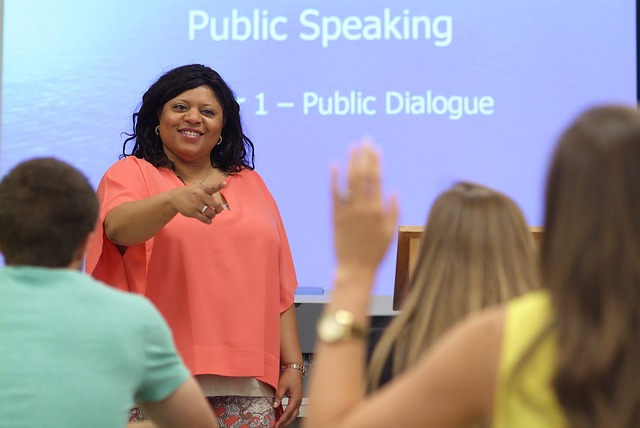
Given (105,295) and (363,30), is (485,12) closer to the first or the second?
(363,30)

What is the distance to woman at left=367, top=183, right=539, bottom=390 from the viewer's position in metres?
1.45

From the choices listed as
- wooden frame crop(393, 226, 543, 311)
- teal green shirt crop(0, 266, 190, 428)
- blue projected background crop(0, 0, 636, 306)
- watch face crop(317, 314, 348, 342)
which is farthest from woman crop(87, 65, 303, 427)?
watch face crop(317, 314, 348, 342)

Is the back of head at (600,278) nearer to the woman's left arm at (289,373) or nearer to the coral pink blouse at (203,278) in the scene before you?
the coral pink blouse at (203,278)

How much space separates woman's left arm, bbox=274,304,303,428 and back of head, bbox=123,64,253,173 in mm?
475

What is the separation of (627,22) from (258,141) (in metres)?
1.63

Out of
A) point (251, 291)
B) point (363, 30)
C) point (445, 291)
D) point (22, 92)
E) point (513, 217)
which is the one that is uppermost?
point (363, 30)

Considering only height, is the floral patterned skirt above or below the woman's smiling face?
below

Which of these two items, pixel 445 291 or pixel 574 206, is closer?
pixel 574 206

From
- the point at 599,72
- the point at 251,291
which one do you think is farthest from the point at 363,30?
the point at 251,291

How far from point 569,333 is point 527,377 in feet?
0.20

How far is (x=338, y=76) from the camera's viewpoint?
4172 millimetres

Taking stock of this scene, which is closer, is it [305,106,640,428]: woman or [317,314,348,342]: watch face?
[305,106,640,428]: woman

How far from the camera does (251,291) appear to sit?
8.89ft

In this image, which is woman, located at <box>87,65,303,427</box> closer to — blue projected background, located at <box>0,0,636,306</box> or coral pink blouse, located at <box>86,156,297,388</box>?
coral pink blouse, located at <box>86,156,297,388</box>
